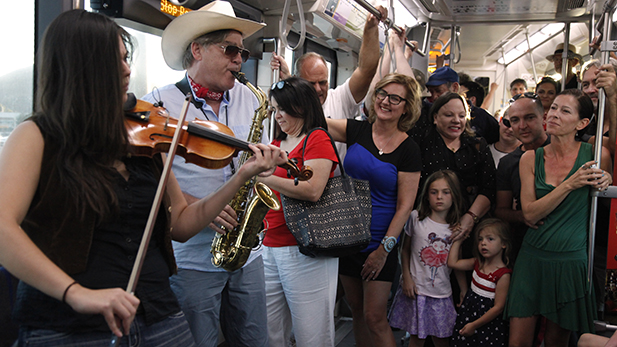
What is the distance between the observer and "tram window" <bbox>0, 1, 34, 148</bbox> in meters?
2.15

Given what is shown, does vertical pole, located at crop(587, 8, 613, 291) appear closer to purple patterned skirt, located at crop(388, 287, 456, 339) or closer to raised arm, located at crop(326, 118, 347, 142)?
purple patterned skirt, located at crop(388, 287, 456, 339)

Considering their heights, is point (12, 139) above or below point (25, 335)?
above

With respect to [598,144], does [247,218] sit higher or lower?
lower

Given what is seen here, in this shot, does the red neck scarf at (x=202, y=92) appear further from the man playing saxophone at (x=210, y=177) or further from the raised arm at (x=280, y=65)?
the raised arm at (x=280, y=65)

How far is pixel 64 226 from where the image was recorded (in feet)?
3.89

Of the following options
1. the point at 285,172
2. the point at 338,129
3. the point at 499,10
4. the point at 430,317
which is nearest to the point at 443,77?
the point at 499,10

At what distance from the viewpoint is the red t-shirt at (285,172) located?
7.82 feet

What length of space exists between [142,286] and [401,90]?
6.84ft

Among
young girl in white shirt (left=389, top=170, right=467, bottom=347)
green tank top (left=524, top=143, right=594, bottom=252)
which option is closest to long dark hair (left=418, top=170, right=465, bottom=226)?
young girl in white shirt (left=389, top=170, right=467, bottom=347)

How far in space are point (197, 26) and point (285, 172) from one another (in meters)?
0.82

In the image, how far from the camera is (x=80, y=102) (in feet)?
4.02

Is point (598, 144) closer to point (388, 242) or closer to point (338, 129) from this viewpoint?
point (388, 242)

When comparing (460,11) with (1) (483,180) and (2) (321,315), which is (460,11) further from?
(2) (321,315)

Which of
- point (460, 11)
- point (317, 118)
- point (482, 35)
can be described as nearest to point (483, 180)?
point (317, 118)
